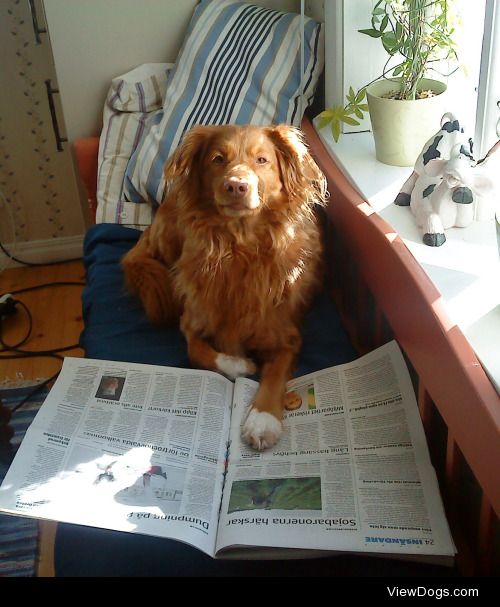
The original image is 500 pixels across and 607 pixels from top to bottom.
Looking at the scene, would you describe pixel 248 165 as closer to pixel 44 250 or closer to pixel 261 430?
pixel 261 430

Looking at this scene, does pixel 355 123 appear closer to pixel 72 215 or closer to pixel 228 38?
pixel 228 38

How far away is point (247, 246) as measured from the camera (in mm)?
1607

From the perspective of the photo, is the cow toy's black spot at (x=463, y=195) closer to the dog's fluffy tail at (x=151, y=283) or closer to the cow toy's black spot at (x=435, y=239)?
the cow toy's black spot at (x=435, y=239)

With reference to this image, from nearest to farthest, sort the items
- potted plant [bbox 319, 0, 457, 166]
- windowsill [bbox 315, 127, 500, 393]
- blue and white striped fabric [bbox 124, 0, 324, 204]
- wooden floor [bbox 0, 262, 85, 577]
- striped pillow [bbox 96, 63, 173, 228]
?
windowsill [bbox 315, 127, 500, 393] → potted plant [bbox 319, 0, 457, 166] → blue and white striped fabric [bbox 124, 0, 324, 204] → striped pillow [bbox 96, 63, 173, 228] → wooden floor [bbox 0, 262, 85, 577]

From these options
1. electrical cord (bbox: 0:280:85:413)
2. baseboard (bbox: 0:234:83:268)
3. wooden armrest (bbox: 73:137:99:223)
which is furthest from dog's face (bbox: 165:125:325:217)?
baseboard (bbox: 0:234:83:268)

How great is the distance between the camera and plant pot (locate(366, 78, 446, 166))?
1608 mm

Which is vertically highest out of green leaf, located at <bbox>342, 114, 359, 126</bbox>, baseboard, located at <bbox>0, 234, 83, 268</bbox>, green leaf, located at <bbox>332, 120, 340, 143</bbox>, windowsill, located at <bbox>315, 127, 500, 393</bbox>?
green leaf, located at <bbox>342, 114, 359, 126</bbox>

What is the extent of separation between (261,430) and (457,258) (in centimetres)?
49

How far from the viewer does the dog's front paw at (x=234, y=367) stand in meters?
1.59

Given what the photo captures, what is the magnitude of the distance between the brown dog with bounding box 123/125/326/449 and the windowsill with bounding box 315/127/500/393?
0.14 meters

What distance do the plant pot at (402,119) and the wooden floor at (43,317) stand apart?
141 centimetres

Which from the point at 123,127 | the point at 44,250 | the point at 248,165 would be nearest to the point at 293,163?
the point at 248,165

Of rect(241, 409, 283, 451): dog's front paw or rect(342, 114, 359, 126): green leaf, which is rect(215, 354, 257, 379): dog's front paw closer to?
rect(241, 409, 283, 451): dog's front paw

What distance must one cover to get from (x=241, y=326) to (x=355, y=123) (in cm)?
60
